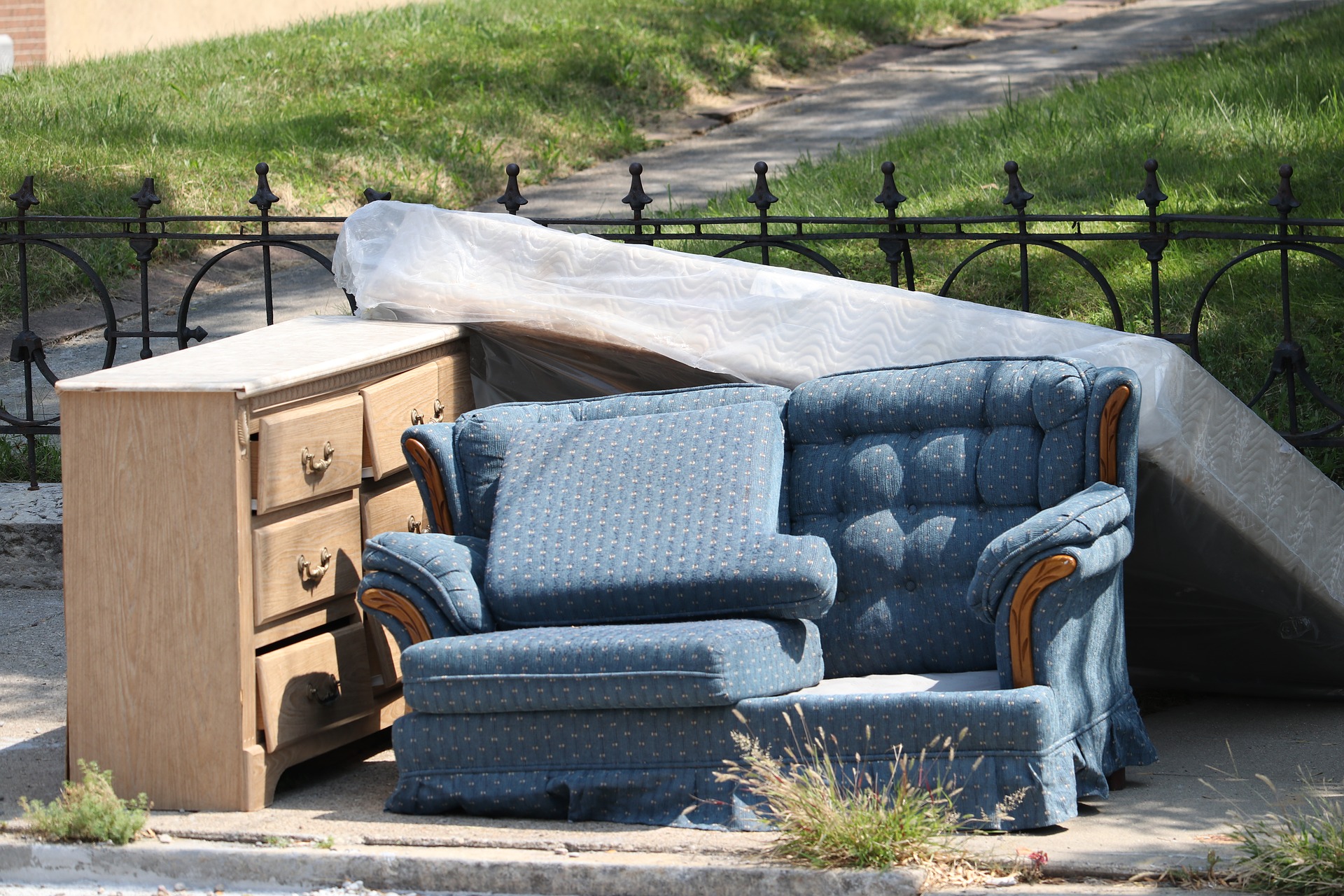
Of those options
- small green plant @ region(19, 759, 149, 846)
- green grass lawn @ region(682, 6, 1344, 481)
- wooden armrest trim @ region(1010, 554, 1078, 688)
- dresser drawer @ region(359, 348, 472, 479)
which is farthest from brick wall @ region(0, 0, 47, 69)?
wooden armrest trim @ region(1010, 554, 1078, 688)

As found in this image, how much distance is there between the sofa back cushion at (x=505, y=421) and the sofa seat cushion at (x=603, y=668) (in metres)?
0.56

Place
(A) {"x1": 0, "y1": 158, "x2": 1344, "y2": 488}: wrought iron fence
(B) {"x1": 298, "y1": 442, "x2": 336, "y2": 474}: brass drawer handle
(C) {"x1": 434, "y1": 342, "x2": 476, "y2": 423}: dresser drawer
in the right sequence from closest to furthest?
1. (B) {"x1": 298, "y1": 442, "x2": 336, "y2": 474}: brass drawer handle
2. (C) {"x1": 434, "y1": 342, "x2": 476, "y2": 423}: dresser drawer
3. (A) {"x1": 0, "y1": 158, "x2": 1344, "y2": 488}: wrought iron fence

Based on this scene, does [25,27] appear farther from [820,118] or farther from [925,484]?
[925,484]

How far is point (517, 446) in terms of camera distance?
4.12m

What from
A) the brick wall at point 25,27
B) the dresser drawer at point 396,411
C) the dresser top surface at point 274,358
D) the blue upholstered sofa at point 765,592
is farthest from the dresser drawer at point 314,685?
the brick wall at point 25,27

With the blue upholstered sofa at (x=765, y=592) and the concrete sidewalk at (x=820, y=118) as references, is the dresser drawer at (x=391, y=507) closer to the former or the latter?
the blue upholstered sofa at (x=765, y=592)

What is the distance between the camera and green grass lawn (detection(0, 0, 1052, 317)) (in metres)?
9.20

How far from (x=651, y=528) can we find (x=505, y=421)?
61cm

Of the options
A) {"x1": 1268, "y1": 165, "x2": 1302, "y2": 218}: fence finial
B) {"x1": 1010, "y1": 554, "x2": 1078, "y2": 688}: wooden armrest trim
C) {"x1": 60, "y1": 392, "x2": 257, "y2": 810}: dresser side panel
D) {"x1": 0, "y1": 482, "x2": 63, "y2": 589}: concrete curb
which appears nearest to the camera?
{"x1": 1010, "y1": 554, "x2": 1078, "y2": 688}: wooden armrest trim

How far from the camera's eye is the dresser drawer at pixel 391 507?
4141 millimetres

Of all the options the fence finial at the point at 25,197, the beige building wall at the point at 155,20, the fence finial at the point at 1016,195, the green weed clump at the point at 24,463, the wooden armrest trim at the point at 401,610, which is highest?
the beige building wall at the point at 155,20

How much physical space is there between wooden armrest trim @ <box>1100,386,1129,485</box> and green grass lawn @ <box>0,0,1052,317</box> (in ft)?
21.2

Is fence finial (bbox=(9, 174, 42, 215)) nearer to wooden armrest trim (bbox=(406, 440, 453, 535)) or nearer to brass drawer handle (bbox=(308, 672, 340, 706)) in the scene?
wooden armrest trim (bbox=(406, 440, 453, 535))

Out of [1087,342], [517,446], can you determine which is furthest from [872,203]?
[517,446]
